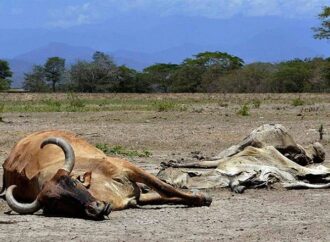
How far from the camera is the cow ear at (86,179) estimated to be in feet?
27.0

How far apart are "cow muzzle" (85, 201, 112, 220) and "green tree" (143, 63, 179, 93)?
55.0 metres

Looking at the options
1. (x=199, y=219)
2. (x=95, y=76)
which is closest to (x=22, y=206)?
(x=199, y=219)

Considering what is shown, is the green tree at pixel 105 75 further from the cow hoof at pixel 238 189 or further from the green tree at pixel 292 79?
the cow hoof at pixel 238 189

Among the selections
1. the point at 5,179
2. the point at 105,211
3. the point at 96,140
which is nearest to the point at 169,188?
the point at 105,211

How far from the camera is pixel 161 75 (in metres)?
67.1


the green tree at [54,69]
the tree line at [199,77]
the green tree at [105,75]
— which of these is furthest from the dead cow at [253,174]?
the green tree at [54,69]

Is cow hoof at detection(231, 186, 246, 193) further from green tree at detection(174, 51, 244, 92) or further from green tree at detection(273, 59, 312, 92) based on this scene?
green tree at detection(174, 51, 244, 92)

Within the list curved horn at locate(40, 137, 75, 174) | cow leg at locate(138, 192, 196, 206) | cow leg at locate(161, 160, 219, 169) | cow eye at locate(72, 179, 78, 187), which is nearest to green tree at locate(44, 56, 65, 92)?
cow leg at locate(161, 160, 219, 169)

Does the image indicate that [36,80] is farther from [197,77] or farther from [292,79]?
[292,79]

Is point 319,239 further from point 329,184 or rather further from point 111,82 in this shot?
point 111,82

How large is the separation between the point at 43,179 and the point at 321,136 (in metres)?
9.78

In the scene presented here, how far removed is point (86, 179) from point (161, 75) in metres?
59.0

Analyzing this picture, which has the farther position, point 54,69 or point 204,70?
point 54,69

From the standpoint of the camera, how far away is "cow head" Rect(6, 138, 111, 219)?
25.6 feet
